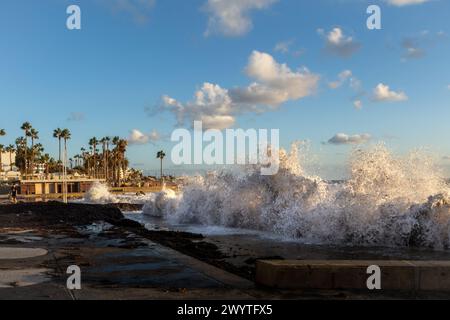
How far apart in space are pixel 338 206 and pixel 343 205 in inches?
8.9

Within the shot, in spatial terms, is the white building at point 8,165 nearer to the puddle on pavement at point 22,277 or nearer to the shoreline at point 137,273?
the shoreline at point 137,273

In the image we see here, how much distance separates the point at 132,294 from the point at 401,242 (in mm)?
11695

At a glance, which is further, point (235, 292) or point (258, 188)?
point (258, 188)

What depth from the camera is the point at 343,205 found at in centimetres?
1805

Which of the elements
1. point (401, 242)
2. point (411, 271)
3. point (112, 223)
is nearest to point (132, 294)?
point (411, 271)

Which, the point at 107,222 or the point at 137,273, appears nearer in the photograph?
the point at 137,273

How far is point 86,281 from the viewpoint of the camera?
289 inches

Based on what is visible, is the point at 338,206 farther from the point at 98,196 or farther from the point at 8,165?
the point at 8,165

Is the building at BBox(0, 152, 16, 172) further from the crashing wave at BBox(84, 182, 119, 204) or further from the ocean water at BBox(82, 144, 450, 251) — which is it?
the ocean water at BBox(82, 144, 450, 251)

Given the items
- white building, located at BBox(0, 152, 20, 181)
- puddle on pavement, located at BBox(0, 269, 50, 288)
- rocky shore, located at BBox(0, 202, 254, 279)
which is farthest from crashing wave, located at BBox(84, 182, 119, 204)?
white building, located at BBox(0, 152, 20, 181)

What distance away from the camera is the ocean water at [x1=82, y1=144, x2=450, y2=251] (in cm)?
1622

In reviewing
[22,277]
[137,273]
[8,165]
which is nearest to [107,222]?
[137,273]

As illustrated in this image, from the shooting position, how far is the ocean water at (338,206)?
16.2 meters
